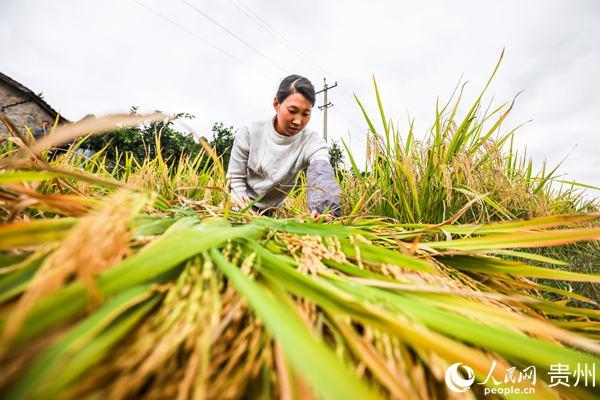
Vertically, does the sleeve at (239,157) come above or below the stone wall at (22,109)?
below

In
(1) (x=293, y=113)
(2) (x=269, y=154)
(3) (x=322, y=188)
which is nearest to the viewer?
(3) (x=322, y=188)

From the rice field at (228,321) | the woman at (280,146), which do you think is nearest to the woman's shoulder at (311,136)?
the woman at (280,146)

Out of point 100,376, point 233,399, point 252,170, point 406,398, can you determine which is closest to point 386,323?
point 406,398

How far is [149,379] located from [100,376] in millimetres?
50

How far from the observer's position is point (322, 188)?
1.47 meters

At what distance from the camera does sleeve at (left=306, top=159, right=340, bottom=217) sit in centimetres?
138

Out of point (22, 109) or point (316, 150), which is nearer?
point (316, 150)

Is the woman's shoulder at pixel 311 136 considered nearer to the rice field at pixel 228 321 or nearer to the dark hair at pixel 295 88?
the dark hair at pixel 295 88

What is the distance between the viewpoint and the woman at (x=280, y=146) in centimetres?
180

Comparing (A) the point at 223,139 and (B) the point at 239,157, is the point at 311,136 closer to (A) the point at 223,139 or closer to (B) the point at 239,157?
(B) the point at 239,157

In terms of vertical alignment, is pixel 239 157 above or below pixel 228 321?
above

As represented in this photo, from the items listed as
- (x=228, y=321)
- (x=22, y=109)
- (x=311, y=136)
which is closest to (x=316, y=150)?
(x=311, y=136)

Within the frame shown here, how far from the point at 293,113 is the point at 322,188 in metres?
0.66

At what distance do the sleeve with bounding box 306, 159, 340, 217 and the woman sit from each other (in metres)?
0.08
